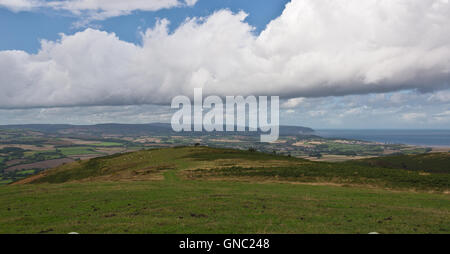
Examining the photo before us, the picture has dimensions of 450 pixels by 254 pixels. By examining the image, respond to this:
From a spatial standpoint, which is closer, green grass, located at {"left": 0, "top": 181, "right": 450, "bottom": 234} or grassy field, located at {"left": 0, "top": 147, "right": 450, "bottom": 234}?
green grass, located at {"left": 0, "top": 181, "right": 450, "bottom": 234}

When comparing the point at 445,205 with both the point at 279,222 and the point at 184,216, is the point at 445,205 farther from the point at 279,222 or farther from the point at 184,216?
the point at 184,216

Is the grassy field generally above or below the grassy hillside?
above

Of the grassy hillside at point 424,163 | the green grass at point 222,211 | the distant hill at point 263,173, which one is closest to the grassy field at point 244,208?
the green grass at point 222,211

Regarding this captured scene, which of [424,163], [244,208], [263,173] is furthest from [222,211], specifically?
[424,163]

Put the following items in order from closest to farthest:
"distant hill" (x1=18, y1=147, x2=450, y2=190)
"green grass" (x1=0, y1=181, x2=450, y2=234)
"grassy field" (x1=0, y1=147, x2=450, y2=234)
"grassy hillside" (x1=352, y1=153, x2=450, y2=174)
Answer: "green grass" (x1=0, y1=181, x2=450, y2=234) → "grassy field" (x1=0, y1=147, x2=450, y2=234) → "distant hill" (x1=18, y1=147, x2=450, y2=190) → "grassy hillside" (x1=352, y1=153, x2=450, y2=174)

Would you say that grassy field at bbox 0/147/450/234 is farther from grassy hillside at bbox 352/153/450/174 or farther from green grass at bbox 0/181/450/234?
grassy hillside at bbox 352/153/450/174

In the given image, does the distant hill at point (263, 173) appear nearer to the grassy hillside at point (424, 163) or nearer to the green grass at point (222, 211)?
the green grass at point (222, 211)

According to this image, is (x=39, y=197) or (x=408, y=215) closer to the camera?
(x=408, y=215)

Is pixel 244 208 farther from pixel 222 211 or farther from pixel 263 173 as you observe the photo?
pixel 263 173

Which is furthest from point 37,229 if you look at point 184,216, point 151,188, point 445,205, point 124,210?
point 445,205

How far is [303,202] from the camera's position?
31.3 m

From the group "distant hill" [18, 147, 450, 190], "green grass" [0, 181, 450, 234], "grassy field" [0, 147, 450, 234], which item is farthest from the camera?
"distant hill" [18, 147, 450, 190]

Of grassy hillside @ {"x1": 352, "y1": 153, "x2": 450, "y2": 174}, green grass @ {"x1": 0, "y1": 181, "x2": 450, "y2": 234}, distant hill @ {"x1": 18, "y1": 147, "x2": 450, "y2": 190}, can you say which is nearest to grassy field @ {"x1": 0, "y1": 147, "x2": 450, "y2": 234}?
green grass @ {"x1": 0, "y1": 181, "x2": 450, "y2": 234}
